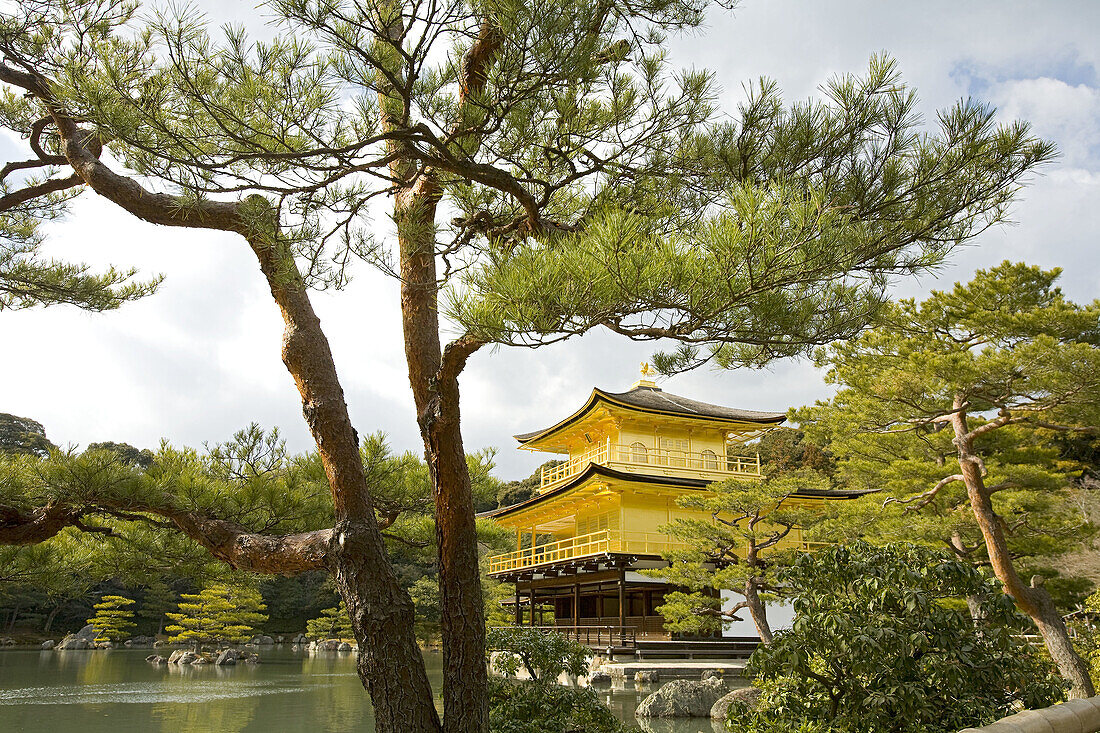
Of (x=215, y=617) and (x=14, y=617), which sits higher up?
(x=215, y=617)

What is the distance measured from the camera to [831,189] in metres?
2.54

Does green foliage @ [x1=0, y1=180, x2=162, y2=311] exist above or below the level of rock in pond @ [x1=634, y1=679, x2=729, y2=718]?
above

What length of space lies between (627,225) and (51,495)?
9.83ft

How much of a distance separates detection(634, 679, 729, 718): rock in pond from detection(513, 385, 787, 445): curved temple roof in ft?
20.3

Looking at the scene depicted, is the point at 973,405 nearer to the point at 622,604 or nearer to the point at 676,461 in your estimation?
the point at 622,604

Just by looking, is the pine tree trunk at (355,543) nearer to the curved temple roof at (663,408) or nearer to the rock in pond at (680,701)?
the rock in pond at (680,701)

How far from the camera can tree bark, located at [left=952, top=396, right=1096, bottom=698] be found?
656 cm

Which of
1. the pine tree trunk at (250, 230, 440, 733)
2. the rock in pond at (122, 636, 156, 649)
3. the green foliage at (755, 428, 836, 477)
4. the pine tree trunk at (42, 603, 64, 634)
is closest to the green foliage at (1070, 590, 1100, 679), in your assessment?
the pine tree trunk at (250, 230, 440, 733)

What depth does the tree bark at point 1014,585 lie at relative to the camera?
656 centimetres

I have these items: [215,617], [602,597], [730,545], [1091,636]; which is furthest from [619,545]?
[215,617]

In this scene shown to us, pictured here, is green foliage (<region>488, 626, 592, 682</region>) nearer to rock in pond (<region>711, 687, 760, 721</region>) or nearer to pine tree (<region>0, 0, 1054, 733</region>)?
pine tree (<region>0, 0, 1054, 733</region>)

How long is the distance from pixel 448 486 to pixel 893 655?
6.09 ft

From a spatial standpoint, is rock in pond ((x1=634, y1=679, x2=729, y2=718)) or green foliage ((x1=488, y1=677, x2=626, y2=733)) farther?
rock in pond ((x1=634, y1=679, x2=729, y2=718))

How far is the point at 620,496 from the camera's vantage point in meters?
13.5
